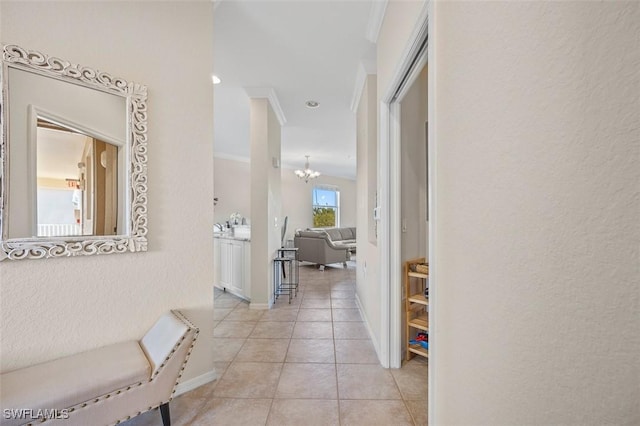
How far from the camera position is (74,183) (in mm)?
1527

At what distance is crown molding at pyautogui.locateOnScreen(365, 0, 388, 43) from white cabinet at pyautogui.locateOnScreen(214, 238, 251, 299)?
282 cm

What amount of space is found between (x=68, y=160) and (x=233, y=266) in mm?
2850

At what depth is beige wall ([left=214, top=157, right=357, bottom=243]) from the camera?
6.83m

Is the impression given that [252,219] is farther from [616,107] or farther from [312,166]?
[312,166]

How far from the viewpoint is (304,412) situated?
1657mm

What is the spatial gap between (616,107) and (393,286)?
1783 millimetres

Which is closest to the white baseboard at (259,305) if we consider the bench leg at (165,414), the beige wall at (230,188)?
the bench leg at (165,414)

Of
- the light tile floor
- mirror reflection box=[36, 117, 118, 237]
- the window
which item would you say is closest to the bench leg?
the light tile floor

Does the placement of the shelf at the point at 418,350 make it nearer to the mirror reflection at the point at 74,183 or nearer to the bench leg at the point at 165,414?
the bench leg at the point at 165,414

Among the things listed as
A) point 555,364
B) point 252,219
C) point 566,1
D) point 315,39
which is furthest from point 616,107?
point 252,219

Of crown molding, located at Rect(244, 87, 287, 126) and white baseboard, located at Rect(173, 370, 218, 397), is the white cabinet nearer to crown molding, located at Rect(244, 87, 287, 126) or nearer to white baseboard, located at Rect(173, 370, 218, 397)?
white baseboard, located at Rect(173, 370, 218, 397)

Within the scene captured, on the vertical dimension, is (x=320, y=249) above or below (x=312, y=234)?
below

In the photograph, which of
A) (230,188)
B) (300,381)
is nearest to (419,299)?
(300,381)

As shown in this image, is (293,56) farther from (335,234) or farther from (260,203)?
(335,234)
